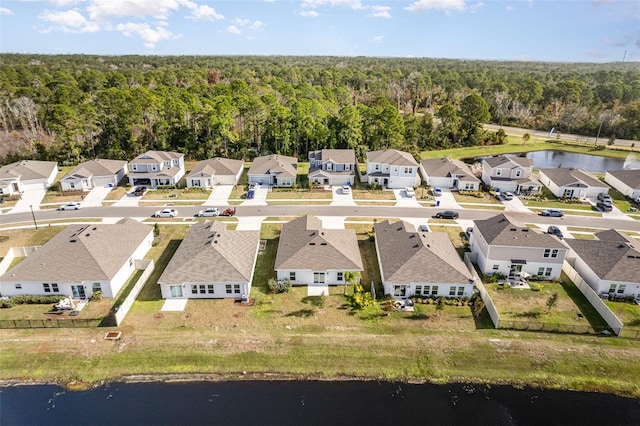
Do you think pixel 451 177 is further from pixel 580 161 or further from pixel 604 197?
pixel 580 161

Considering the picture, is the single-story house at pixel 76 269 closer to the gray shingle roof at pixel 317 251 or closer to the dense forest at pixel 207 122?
the gray shingle roof at pixel 317 251

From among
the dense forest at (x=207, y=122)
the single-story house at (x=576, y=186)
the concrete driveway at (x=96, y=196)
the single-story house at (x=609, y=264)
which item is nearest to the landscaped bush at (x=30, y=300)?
the concrete driveway at (x=96, y=196)

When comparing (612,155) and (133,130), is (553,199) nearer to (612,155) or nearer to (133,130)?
(612,155)

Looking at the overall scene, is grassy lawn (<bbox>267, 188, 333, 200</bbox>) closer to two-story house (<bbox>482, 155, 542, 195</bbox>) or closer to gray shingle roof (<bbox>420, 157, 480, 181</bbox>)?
gray shingle roof (<bbox>420, 157, 480, 181</bbox>)

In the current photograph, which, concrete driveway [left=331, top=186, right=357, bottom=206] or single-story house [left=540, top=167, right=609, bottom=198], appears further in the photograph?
single-story house [left=540, top=167, right=609, bottom=198]

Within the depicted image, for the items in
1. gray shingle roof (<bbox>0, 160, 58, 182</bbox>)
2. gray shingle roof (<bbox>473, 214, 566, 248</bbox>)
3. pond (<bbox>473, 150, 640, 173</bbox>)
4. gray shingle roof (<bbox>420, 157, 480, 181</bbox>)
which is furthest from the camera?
pond (<bbox>473, 150, 640, 173</bbox>)

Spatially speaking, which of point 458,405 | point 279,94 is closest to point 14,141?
point 279,94

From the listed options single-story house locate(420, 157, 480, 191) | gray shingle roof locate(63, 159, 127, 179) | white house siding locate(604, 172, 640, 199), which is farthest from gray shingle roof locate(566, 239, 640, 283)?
gray shingle roof locate(63, 159, 127, 179)

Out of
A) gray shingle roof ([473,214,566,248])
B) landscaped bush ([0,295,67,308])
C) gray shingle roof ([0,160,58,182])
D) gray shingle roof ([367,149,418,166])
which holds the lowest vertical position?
landscaped bush ([0,295,67,308])
